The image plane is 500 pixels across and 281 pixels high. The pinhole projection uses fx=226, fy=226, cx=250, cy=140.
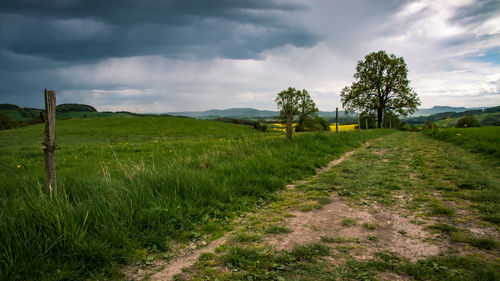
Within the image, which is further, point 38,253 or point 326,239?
point 326,239

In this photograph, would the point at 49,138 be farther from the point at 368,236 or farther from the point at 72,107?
the point at 72,107

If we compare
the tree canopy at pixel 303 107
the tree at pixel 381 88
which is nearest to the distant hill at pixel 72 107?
the tree canopy at pixel 303 107

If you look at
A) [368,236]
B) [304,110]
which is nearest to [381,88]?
[304,110]

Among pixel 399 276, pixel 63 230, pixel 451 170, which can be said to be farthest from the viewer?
pixel 451 170

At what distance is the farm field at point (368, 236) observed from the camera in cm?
261

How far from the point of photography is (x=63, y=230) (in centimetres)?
308

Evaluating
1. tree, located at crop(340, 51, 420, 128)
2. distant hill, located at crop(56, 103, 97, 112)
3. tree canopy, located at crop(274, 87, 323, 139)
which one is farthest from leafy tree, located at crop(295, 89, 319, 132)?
distant hill, located at crop(56, 103, 97, 112)

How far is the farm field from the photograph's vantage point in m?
2.61

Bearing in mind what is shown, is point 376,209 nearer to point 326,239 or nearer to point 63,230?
point 326,239

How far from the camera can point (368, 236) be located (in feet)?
11.1

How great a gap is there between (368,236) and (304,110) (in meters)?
65.4

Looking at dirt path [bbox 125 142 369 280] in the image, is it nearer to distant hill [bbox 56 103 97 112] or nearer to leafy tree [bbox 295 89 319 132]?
leafy tree [bbox 295 89 319 132]

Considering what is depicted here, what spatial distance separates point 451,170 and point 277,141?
6459 mm

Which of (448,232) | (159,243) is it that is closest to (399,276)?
(448,232)
